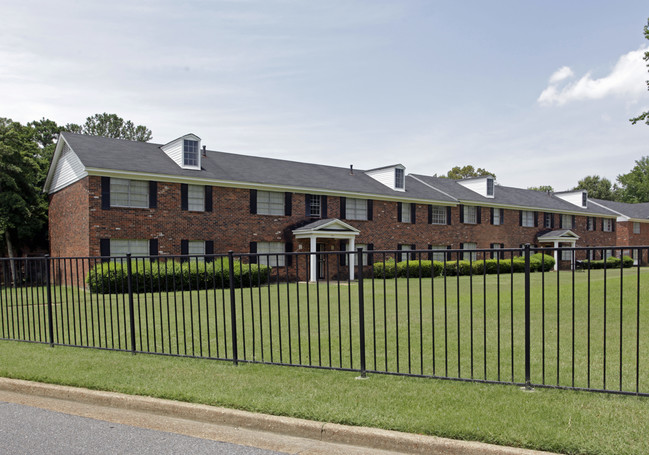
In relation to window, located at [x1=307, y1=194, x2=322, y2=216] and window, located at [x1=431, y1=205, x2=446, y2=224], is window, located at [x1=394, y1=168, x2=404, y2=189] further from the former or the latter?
window, located at [x1=307, y1=194, x2=322, y2=216]

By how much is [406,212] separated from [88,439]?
29.5m

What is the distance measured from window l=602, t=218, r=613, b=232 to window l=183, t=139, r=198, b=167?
129ft

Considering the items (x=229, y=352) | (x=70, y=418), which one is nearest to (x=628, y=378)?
(x=229, y=352)

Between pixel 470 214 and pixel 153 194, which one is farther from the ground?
pixel 153 194

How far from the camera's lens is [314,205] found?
96.1 feet

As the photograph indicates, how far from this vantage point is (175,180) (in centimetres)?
2402

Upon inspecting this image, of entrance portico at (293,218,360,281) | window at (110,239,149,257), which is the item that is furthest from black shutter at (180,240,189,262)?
entrance portico at (293,218,360,281)

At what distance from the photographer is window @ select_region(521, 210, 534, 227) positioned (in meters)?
40.4

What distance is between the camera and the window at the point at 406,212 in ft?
108

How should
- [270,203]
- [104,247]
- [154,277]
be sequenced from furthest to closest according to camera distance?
1. [270,203]
2. [104,247]
3. [154,277]

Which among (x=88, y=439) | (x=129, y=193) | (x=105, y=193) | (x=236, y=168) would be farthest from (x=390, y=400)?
(x=236, y=168)

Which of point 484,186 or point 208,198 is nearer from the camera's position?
point 208,198

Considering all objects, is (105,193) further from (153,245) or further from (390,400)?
(390,400)

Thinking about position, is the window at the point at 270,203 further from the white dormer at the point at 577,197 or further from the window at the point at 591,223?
the white dormer at the point at 577,197
